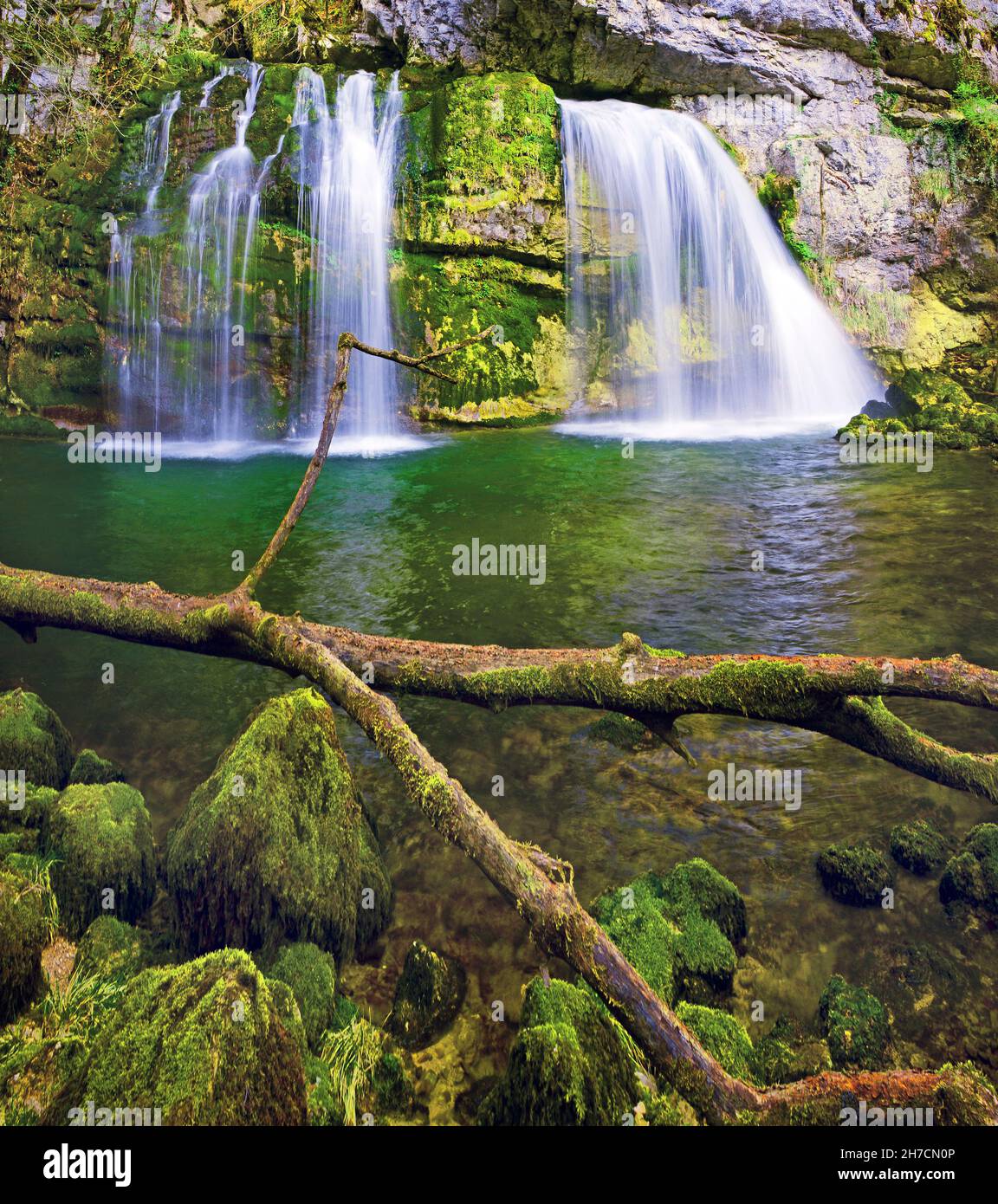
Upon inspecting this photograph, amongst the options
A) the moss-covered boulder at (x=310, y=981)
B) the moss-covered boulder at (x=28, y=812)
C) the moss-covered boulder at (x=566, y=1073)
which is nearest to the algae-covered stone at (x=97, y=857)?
the moss-covered boulder at (x=28, y=812)

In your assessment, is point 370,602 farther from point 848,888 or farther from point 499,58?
point 499,58

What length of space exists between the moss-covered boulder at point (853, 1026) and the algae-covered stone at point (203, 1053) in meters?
2.04

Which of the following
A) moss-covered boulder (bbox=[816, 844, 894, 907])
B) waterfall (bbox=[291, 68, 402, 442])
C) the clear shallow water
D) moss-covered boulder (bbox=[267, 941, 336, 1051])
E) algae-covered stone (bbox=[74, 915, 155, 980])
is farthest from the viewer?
waterfall (bbox=[291, 68, 402, 442])

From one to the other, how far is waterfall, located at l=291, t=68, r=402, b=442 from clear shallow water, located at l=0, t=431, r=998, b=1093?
3033 mm

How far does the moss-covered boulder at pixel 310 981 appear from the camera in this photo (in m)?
3.18

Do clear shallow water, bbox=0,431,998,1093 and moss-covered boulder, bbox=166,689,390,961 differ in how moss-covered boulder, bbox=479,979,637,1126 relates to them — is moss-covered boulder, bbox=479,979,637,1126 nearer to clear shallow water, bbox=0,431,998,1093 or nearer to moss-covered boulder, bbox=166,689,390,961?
clear shallow water, bbox=0,431,998,1093

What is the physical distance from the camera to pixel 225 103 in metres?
17.2

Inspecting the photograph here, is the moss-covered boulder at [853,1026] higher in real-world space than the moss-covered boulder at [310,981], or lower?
lower

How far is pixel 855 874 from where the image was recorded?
159 inches

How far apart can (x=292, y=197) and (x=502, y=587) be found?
12397 mm

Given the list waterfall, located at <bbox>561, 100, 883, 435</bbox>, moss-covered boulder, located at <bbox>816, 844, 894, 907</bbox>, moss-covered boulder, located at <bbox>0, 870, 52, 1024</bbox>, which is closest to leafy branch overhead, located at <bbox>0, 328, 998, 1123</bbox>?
moss-covered boulder, located at <bbox>816, 844, 894, 907</bbox>

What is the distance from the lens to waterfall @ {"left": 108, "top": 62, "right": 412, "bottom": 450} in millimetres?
16453

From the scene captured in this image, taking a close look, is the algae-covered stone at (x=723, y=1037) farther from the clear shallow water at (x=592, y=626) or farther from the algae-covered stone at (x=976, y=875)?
the algae-covered stone at (x=976, y=875)

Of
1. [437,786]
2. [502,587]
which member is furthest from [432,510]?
[437,786]
